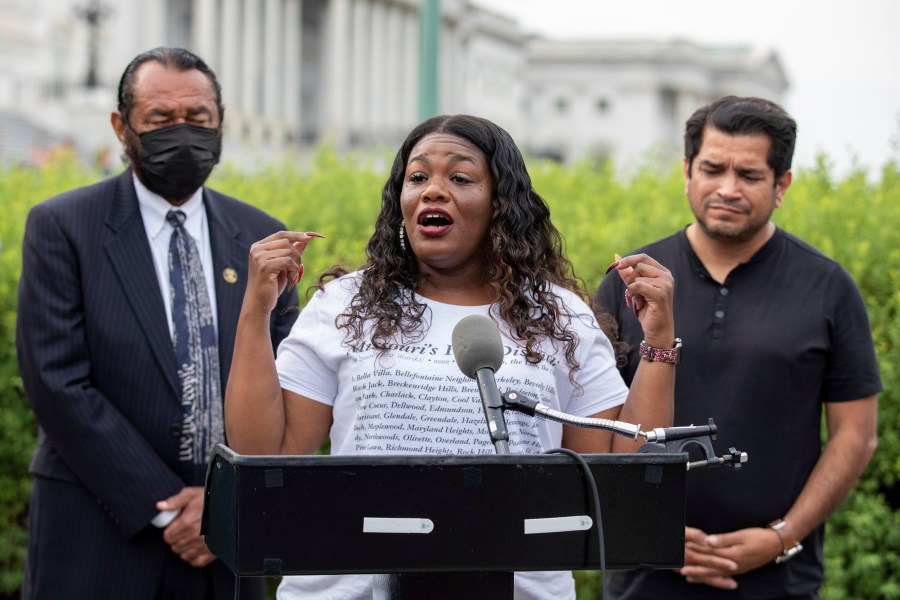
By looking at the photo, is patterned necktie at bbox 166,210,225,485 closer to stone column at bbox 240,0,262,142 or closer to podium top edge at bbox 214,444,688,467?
podium top edge at bbox 214,444,688,467

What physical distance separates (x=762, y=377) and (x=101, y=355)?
2.04m

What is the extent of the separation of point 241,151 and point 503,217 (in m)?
53.9

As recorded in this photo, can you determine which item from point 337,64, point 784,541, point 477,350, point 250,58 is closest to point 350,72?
point 337,64

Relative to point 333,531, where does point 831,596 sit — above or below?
below

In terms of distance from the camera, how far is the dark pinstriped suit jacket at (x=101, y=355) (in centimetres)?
403

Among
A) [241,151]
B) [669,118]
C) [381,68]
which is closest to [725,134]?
[241,151]

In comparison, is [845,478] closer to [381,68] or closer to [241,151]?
[241,151]

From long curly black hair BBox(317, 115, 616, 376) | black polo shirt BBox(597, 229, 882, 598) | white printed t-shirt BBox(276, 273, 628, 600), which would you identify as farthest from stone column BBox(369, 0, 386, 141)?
white printed t-shirt BBox(276, 273, 628, 600)

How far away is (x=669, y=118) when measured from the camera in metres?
108

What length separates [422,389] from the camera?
10.1ft

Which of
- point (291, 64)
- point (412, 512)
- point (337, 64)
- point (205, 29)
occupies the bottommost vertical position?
point (412, 512)

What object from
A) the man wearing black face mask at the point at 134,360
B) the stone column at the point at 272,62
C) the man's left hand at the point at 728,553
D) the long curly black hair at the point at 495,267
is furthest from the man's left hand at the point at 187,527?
the stone column at the point at 272,62

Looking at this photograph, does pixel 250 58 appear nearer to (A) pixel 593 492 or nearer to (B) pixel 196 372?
(B) pixel 196 372

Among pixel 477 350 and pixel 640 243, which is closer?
pixel 477 350
